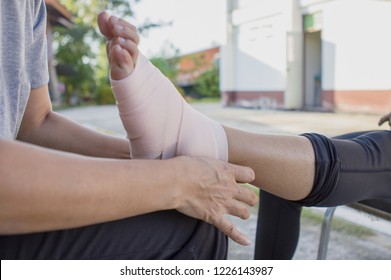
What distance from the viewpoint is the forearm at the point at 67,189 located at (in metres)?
0.54

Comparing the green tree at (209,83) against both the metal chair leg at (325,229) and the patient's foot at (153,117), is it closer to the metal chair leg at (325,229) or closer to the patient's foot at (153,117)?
the metal chair leg at (325,229)

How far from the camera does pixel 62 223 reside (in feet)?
1.94

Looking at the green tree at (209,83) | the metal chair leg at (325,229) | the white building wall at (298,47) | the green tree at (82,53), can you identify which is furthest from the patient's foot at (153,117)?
the green tree at (209,83)

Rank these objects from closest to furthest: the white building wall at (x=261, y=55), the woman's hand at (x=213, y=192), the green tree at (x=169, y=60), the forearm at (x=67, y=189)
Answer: the forearm at (x=67, y=189), the woman's hand at (x=213, y=192), the white building wall at (x=261, y=55), the green tree at (x=169, y=60)

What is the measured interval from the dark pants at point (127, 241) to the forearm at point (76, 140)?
35cm

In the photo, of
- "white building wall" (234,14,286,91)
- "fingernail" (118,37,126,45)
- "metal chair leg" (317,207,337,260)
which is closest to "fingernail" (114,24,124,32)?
"fingernail" (118,37,126,45)

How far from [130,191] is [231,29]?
11069 mm

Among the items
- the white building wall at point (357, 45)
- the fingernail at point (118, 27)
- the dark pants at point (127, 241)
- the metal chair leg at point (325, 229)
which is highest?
the white building wall at point (357, 45)

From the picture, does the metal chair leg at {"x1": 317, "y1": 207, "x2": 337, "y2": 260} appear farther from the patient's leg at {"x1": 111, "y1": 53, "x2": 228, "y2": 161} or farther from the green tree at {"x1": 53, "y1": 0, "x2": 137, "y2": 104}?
the green tree at {"x1": 53, "y1": 0, "x2": 137, "y2": 104}

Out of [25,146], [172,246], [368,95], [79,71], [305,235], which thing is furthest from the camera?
[79,71]

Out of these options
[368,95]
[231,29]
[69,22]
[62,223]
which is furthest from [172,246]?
[69,22]

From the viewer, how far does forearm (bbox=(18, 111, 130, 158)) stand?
1.00 metres

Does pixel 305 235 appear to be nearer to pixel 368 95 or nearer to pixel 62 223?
pixel 62 223

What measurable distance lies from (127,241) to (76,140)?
0.42 metres
